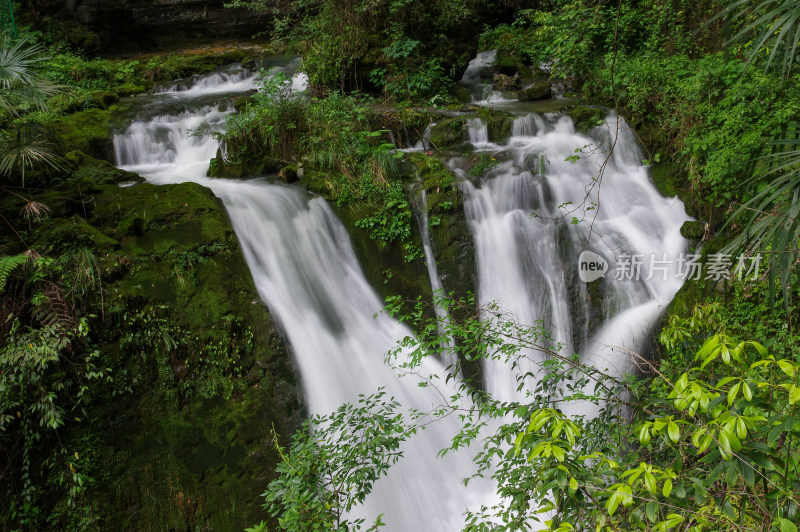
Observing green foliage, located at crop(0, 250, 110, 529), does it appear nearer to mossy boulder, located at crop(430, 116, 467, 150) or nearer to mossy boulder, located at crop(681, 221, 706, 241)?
mossy boulder, located at crop(430, 116, 467, 150)

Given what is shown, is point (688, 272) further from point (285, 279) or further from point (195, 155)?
point (195, 155)

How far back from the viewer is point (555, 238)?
6223mm

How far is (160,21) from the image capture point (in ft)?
44.8

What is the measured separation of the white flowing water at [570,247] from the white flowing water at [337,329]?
44.0 inches

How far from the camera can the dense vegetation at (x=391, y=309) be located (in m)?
1.72

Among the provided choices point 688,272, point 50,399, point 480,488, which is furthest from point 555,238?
point 50,399

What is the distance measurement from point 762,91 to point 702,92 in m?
1.25

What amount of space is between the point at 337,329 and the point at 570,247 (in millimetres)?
3165

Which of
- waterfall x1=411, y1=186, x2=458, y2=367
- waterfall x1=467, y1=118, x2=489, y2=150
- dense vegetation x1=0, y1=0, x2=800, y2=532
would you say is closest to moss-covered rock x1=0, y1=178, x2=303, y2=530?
dense vegetation x1=0, y1=0, x2=800, y2=532

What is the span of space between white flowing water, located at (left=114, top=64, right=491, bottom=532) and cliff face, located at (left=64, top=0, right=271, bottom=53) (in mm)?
9340

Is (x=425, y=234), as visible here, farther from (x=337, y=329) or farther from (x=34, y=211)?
(x=34, y=211)

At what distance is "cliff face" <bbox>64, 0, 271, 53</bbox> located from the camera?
43.1ft

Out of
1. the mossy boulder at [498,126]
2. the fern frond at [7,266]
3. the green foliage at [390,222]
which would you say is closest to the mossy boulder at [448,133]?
the mossy boulder at [498,126]

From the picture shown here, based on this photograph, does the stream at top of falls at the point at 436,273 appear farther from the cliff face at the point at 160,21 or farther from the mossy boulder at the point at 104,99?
the cliff face at the point at 160,21
